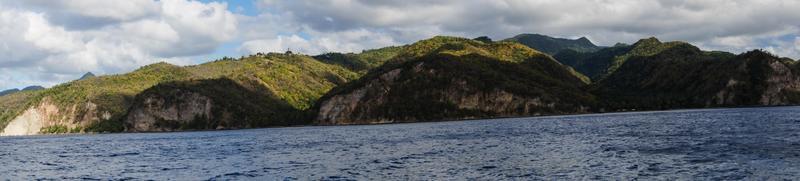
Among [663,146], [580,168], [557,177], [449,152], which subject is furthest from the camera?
[449,152]

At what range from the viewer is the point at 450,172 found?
64.1 meters

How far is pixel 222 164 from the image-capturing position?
87.3 m

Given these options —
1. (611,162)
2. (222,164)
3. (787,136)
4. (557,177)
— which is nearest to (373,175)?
(557,177)

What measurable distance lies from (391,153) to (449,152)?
27.5 feet

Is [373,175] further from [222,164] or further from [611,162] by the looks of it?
[222,164]

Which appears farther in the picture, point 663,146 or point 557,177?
point 663,146

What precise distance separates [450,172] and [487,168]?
168 inches

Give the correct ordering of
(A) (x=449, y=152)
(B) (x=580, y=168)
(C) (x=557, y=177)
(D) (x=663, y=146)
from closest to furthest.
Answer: (C) (x=557, y=177) < (B) (x=580, y=168) < (D) (x=663, y=146) < (A) (x=449, y=152)

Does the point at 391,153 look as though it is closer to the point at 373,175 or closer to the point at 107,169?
the point at 373,175

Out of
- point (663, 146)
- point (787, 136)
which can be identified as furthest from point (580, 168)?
point (787, 136)

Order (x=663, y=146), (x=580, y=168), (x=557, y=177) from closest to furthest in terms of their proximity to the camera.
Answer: (x=557, y=177) < (x=580, y=168) < (x=663, y=146)

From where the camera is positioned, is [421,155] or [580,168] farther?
[421,155]

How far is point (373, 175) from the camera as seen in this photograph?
2564 inches

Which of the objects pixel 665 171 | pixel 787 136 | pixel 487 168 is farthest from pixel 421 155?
pixel 787 136
